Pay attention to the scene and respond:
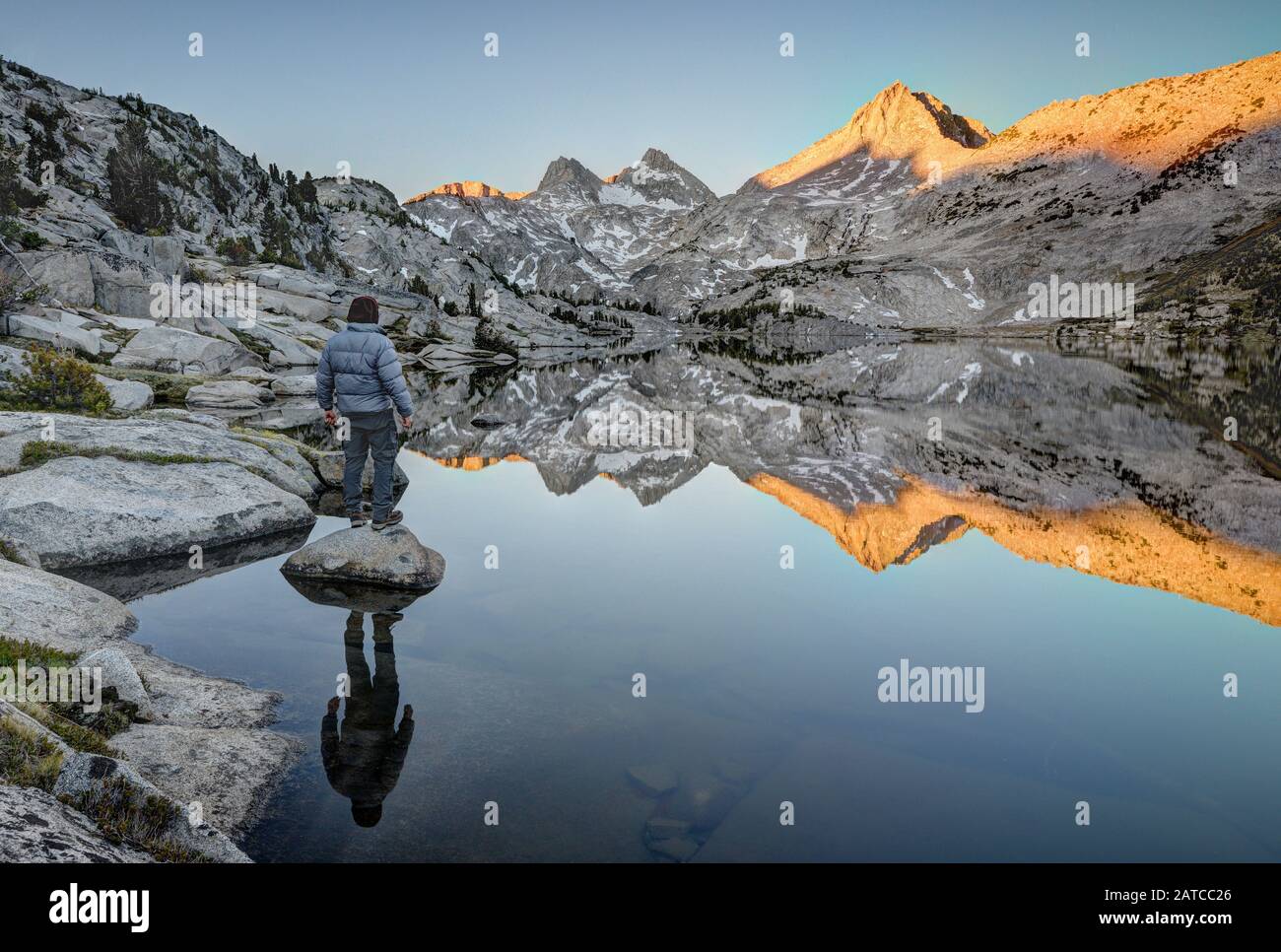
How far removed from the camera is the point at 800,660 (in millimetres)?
9945

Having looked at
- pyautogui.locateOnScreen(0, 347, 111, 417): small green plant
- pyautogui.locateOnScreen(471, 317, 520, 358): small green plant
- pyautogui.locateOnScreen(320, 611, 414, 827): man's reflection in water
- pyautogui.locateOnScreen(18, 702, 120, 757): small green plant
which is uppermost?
pyautogui.locateOnScreen(471, 317, 520, 358): small green plant

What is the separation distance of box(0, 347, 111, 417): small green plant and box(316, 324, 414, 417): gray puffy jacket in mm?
11768

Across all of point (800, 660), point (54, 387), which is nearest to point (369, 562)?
point (800, 660)

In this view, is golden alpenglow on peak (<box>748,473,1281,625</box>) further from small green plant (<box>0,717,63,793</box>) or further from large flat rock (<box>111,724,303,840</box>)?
small green plant (<box>0,717,63,793</box>)

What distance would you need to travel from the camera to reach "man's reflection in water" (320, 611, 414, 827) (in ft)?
22.9

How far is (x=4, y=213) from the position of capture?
46344 mm

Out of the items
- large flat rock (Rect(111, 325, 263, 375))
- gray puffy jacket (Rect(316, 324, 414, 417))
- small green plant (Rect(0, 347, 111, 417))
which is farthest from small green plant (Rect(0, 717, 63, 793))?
large flat rock (Rect(111, 325, 263, 375))

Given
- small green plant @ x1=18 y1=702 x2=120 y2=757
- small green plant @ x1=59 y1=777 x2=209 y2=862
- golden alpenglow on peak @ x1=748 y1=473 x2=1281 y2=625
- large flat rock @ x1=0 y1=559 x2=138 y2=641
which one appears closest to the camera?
small green plant @ x1=59 y1=777 x2=209 y2=862

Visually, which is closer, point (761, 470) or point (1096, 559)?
point (1096, 559)

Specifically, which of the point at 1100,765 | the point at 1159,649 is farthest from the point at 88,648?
the point at 1159,649

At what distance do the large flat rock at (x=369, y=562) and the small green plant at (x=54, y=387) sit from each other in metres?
12.2

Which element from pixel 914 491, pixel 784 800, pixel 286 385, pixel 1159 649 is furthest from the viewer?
pixel 286 385
